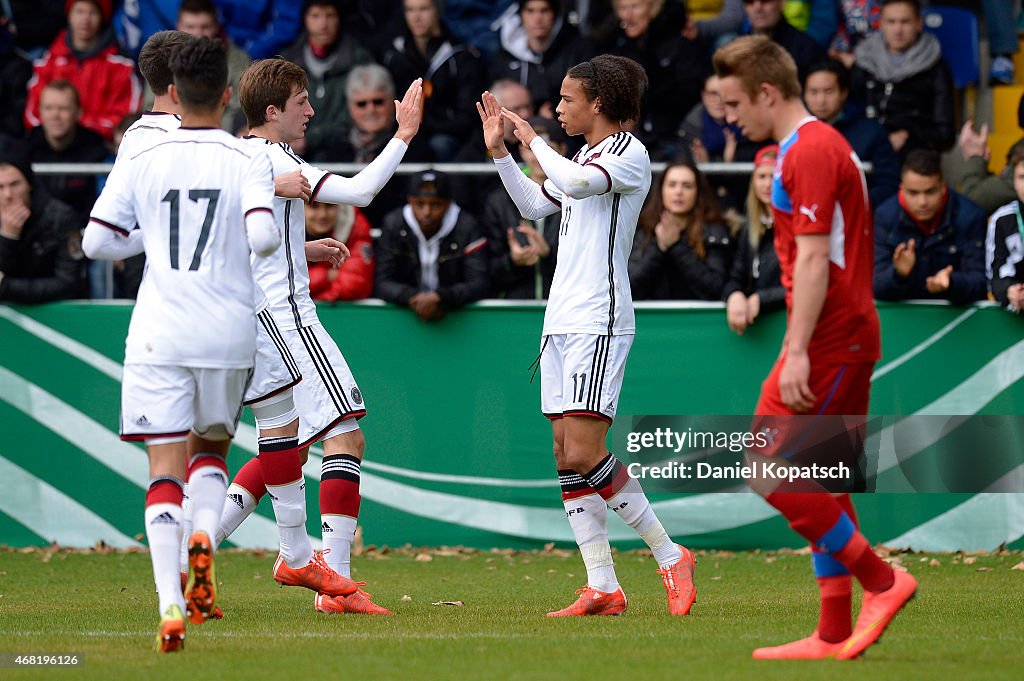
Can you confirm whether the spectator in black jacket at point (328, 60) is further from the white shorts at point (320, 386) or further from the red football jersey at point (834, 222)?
the red football jersey at point (834, 222)

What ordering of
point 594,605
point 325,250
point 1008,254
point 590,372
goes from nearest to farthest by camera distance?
point 590,372 < point 594,605 < point 325,250 < point 1008,254

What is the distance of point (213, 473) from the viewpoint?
6250 millimetres

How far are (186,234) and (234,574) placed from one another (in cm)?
389

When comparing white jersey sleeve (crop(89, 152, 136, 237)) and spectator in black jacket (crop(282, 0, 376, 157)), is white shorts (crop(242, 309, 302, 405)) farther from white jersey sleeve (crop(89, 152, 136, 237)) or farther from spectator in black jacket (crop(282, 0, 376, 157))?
spectator in black jacket (crop(282, 0, 376, 157))

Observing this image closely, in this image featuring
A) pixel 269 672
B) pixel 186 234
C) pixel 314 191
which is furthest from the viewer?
pixel 314 191

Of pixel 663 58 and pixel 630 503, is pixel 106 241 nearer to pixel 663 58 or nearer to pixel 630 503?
pixel 630 503

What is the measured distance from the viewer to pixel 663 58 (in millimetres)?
12742

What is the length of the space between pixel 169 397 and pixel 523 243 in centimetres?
522

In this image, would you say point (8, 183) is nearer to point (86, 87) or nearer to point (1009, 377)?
point (86, 87)

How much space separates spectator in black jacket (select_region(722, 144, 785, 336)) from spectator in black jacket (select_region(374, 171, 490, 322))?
1.69 meters

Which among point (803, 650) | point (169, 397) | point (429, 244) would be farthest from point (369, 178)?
point (429, 244)

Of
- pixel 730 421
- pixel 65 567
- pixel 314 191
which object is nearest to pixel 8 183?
pixel 65 567

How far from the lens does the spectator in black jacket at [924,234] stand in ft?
32.5

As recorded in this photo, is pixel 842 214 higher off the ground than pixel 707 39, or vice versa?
pixel 707 39
